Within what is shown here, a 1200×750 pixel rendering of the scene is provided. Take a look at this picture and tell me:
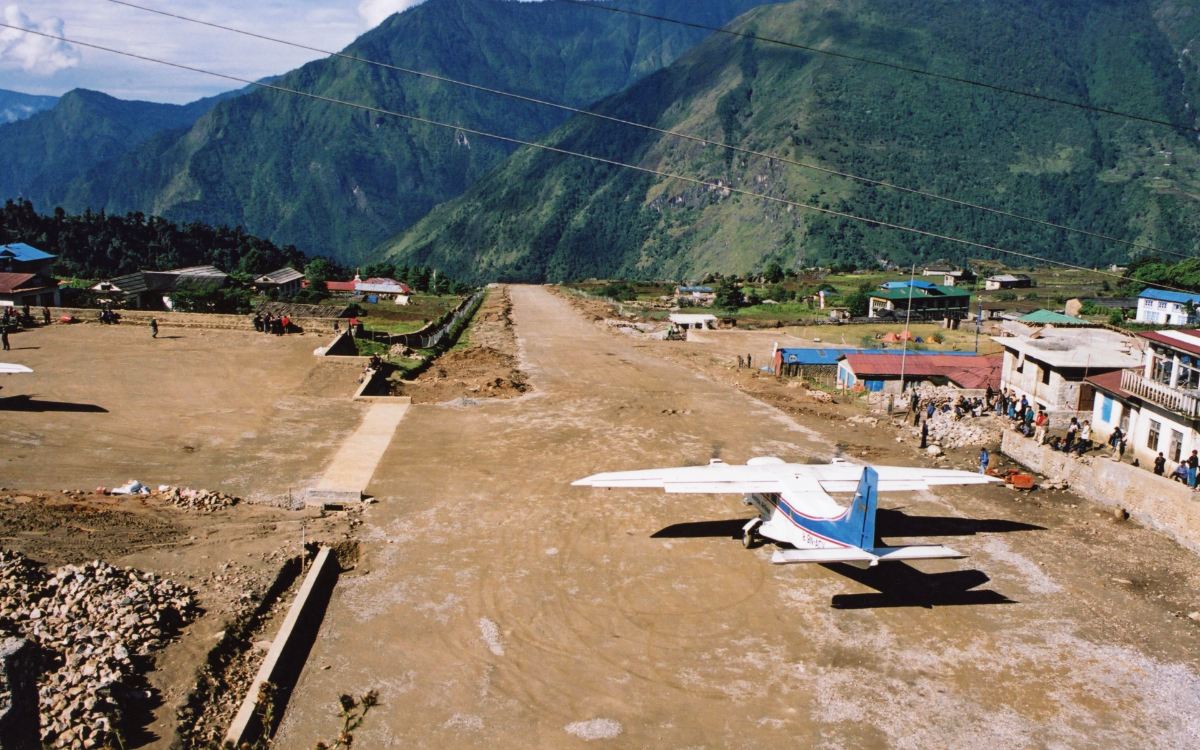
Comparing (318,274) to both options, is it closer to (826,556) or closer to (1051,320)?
(1051,320)

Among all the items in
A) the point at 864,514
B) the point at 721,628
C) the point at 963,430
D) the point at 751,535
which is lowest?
the point at 721,628

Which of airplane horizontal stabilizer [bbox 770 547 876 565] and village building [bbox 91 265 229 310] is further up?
village building [bbox 91 265 229 310]

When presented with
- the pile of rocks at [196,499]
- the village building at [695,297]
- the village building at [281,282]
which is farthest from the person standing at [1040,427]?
the village building at [281,282]

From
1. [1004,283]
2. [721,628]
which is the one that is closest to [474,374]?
[721,628]

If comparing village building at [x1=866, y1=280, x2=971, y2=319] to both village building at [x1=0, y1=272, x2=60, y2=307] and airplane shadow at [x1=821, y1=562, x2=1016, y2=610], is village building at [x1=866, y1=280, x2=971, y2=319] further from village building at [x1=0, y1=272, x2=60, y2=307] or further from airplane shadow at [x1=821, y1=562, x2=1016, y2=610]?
village building at [x1=0, y1=272, x2=60, y2=307]

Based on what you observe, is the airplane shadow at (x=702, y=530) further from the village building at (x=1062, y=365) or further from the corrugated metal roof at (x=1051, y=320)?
the corrugated metal roof at (x=1051, y=320)

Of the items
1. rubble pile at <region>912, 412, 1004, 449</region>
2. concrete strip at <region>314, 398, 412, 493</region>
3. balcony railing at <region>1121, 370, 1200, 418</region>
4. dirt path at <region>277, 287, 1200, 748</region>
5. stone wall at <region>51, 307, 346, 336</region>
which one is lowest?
dirt path at <region>277, 287, 1200, 748</region>

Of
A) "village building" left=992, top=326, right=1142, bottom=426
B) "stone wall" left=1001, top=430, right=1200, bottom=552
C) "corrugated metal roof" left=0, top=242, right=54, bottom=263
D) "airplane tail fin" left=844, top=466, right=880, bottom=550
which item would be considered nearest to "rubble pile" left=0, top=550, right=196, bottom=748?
"airplane tail fin" left=844, top=466, right=880, bottom=550
